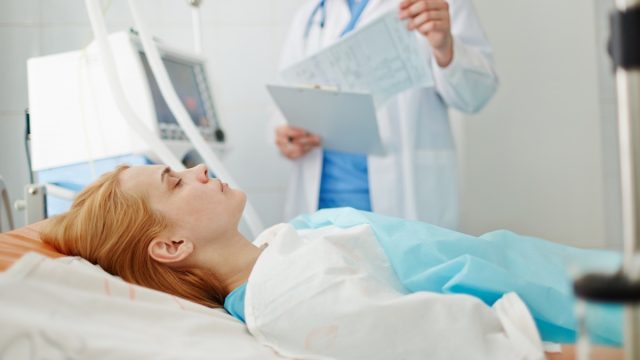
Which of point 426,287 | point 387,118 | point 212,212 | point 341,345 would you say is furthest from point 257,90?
point 341,345

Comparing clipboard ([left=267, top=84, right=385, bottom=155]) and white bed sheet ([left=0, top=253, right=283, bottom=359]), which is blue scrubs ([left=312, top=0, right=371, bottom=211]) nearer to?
clipboard ([left=267, top=84, right=385, bottom=155])

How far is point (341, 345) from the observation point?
3.18 ft

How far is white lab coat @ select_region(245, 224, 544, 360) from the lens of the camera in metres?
0.95

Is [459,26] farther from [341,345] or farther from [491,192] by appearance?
[341,345]

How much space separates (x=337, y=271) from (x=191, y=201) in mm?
388

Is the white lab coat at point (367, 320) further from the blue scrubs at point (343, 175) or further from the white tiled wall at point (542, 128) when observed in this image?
the white tiled wall at point (542, 128)

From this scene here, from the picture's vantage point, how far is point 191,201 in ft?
4.36

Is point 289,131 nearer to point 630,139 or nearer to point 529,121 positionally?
point 529,121

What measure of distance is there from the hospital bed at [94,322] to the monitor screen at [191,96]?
101 centimetres

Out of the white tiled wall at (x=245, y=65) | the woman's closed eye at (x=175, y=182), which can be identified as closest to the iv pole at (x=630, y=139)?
the woman's closed eye at (x=175, y=182)

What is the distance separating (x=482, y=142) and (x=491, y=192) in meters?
0.21

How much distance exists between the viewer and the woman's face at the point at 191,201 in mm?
1319

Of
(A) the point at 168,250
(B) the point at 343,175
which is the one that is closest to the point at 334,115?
(B) the point at 343,175

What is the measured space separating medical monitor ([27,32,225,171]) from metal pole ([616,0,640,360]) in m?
1.35
